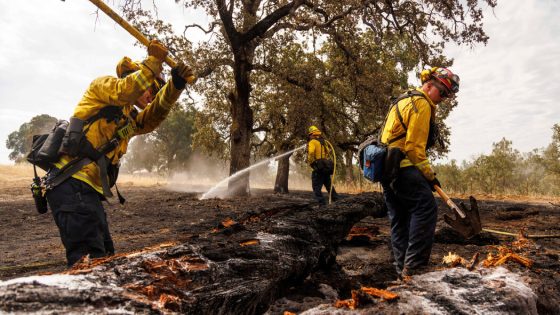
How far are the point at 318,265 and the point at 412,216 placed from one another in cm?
108

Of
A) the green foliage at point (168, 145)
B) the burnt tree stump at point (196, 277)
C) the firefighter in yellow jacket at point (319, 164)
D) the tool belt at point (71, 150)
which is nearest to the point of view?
the burnt tree stump at point (196, 277)

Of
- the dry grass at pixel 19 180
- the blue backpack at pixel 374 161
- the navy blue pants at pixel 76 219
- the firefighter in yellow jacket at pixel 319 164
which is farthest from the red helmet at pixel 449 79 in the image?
the dry grass at pixel 19 180

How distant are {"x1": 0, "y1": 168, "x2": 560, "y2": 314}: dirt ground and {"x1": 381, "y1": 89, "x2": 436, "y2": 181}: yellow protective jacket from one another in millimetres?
1086

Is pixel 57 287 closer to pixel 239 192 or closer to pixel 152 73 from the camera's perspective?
pixel 152 73

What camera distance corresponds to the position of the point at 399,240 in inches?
153

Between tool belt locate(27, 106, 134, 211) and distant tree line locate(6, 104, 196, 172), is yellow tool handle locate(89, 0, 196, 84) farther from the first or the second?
distant tree line locate(6, 104, 196, 172)

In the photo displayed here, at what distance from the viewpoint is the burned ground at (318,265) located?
Result: 2.70 m

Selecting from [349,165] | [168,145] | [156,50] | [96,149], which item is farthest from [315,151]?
[168,145]

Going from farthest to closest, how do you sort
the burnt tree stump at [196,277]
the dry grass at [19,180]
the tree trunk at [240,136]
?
the dry grass at [19,180] → the tree trunk at [240,136] → the burnt tree stump at [196,277]

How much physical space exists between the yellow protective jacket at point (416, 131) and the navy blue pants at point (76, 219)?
2.86 metres

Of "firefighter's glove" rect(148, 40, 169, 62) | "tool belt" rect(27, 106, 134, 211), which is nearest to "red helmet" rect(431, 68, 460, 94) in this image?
"firefighter's glove" rect(148, 40, 169, 62)

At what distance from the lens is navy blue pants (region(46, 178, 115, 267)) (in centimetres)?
244

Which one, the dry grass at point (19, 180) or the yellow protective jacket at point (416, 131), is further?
the dry grass at point (19, 180)

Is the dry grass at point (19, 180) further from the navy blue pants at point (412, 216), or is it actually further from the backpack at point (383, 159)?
the navy blue pants at point (412, 216)
